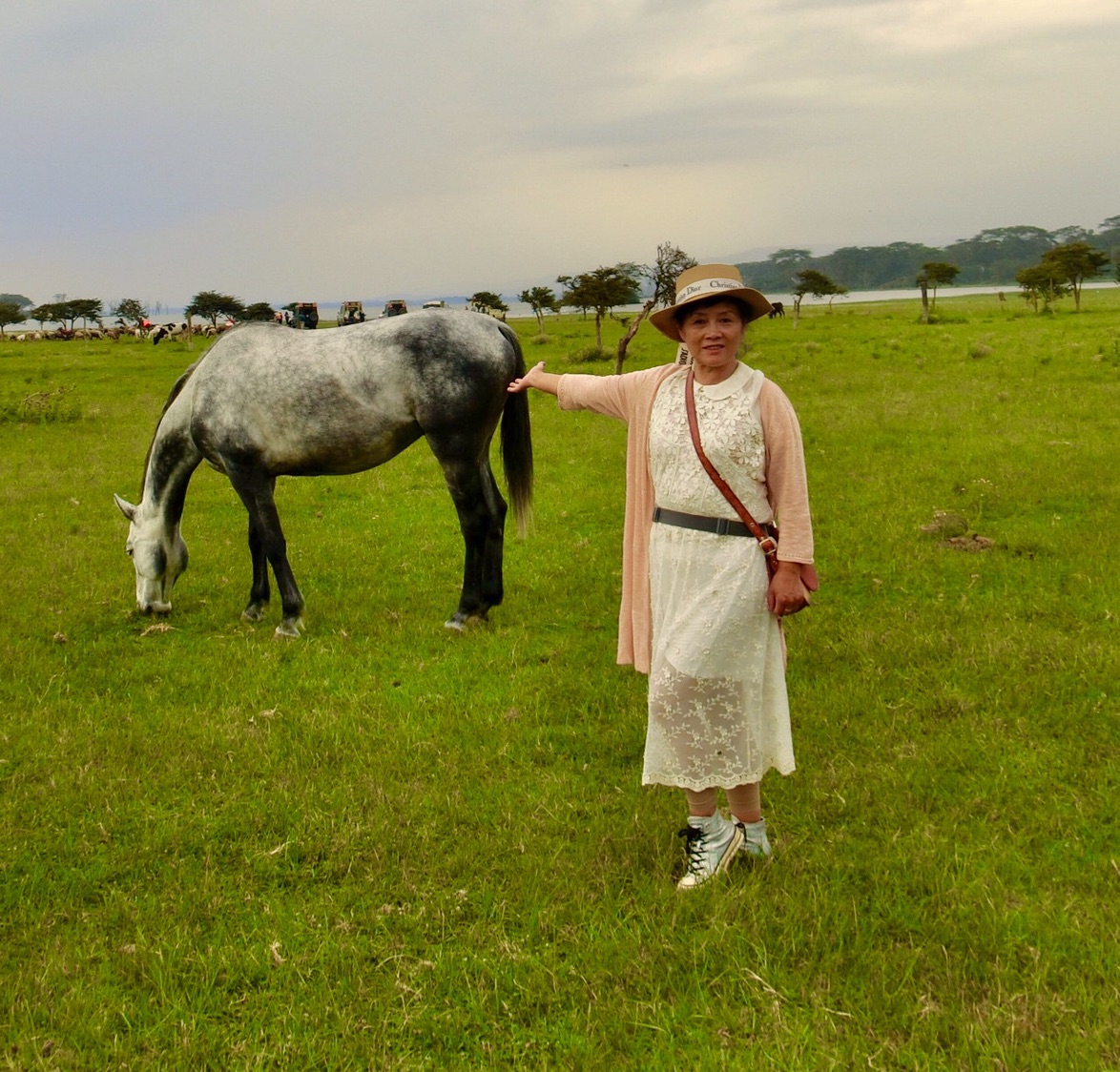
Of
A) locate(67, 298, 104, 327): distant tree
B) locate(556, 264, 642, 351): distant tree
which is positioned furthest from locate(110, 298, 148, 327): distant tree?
locate(556, 264, 642, 351): distant tree

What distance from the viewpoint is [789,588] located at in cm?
396

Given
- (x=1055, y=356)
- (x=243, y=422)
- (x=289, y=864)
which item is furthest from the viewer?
(x=1055, y=356)

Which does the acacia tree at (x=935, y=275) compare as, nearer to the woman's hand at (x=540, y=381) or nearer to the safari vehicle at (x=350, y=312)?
the safari vehicle at (x=350, y=312)

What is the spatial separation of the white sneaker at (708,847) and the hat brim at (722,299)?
2.15 m

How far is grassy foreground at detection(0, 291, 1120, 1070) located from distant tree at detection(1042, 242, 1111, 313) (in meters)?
53.0

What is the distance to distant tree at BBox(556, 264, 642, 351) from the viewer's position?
42656mm

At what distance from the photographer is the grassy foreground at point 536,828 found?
355 centimetres

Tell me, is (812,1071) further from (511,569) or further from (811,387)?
(811,387)

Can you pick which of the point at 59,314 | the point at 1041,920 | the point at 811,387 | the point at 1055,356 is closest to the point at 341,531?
the point at 1041,920

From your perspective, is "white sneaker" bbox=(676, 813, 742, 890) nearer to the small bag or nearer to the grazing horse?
the small bag

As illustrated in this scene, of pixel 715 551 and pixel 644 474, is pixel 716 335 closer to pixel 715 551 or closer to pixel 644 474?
pixel 644 474

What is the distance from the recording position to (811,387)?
879 inches

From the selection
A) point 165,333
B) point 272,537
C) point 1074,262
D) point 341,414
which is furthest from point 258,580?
point 1074,262

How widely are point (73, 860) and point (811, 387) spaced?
65.7 feet
